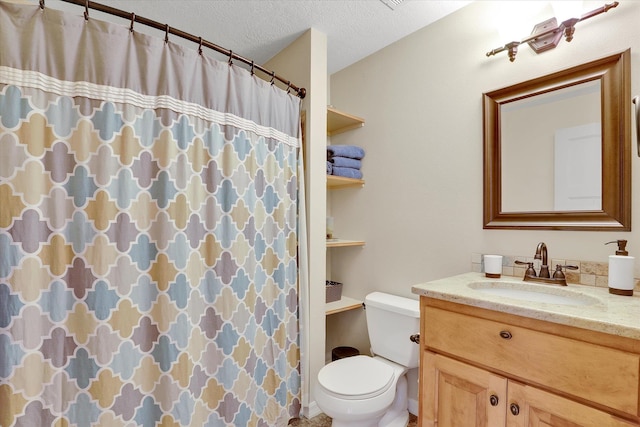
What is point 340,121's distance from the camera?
2.37 metres

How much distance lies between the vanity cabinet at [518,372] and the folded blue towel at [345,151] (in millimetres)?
1251

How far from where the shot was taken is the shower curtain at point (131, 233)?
1.06m

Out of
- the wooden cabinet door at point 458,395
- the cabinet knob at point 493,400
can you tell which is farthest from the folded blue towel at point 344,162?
the cabinet knob at point 493,400

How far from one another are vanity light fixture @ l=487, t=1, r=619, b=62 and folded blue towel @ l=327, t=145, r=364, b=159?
1.05 meters

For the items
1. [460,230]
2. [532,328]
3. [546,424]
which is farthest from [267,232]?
[546,424]

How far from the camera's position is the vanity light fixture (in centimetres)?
138

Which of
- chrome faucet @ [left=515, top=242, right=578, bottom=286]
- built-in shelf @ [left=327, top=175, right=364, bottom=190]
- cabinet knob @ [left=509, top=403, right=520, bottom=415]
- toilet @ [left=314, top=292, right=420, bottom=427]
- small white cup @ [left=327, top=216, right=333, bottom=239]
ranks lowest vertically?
toilet @ [left=314, top=292, right=420, bottom=427]

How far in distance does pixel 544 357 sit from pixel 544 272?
22.6 inches

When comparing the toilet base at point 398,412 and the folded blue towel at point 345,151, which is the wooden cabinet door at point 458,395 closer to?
the toilet base at point 398,412

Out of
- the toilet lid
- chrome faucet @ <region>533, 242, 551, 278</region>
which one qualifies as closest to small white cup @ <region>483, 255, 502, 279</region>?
chrome faucet @ <region>533, 242, 551, 278</region>

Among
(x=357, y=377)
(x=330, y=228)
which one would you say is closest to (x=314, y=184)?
(x=330, y=228)

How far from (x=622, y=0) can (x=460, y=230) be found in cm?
122

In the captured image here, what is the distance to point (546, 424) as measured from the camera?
3.25ft

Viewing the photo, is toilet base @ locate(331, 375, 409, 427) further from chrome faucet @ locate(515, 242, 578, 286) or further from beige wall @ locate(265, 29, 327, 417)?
chrome faucet @ locate(515, 242, 578, 286)
